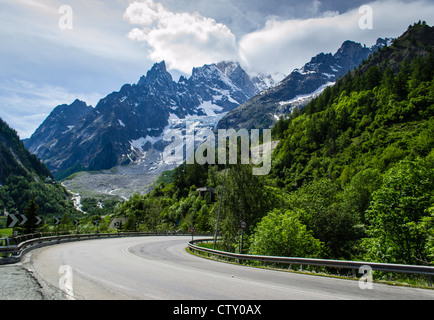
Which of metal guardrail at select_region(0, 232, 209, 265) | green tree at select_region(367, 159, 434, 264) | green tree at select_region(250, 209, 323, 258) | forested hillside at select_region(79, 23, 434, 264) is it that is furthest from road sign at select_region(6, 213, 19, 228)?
green tree at select_region(367, 159, 434, 264)

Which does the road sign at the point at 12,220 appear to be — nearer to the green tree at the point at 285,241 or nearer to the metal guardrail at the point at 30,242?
the metal guardrail at the point at 30,242

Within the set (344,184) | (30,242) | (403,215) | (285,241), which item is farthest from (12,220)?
(344,184)

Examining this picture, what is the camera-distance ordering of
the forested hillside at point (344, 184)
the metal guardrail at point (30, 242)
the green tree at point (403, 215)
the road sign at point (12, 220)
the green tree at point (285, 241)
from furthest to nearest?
the green tree at point (285, 241), the forested hillside at point (344, 184), the green tree at point (403, 215), the road sign at point (12, 220), the metal guardrail at point (30, 242)

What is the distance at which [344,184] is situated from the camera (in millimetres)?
71250

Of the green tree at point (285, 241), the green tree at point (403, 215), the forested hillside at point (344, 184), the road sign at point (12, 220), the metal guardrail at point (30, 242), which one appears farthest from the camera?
the green tree at point (285, 241)

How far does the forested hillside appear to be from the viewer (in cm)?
1922

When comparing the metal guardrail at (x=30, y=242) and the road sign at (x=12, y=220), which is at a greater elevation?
the road sign at (x=12, y=220)

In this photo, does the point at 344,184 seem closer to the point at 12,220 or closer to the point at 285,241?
the point at 285,241

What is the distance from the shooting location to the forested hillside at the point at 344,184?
19.2 meters

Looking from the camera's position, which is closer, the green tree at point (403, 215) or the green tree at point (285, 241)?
the green tree at point (403, 215)

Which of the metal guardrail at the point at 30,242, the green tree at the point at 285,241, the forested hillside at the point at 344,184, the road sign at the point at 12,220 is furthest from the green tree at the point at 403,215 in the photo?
the road sign at the point at 12,220

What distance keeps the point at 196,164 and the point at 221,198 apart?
298 ft

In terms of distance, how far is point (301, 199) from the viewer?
34.5 meters
